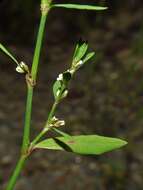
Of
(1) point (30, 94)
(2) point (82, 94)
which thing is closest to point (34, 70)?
(1) point (30, 94)

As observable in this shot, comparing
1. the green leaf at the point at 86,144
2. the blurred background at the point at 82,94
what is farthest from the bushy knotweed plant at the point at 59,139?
the blurred background at the point at 82,94

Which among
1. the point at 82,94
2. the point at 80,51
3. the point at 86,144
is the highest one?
the point at 82,94

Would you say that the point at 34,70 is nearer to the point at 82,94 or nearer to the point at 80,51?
the point at 80,51

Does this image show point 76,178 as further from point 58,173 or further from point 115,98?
point 115,98

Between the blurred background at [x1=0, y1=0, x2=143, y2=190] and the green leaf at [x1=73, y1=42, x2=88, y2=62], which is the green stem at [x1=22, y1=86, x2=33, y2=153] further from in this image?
the blurred background at [x1=0, y1=0, x2=143, y2=190]

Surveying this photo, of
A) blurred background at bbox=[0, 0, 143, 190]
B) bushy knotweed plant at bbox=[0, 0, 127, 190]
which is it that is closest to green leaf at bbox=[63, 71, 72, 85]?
bushy knotweed plant at bbox=[0, 0, 127, 190]

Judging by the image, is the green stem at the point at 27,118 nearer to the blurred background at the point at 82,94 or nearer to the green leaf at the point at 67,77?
the green leaf at the point at 67,77

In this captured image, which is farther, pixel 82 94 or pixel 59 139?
pixel 82 94
